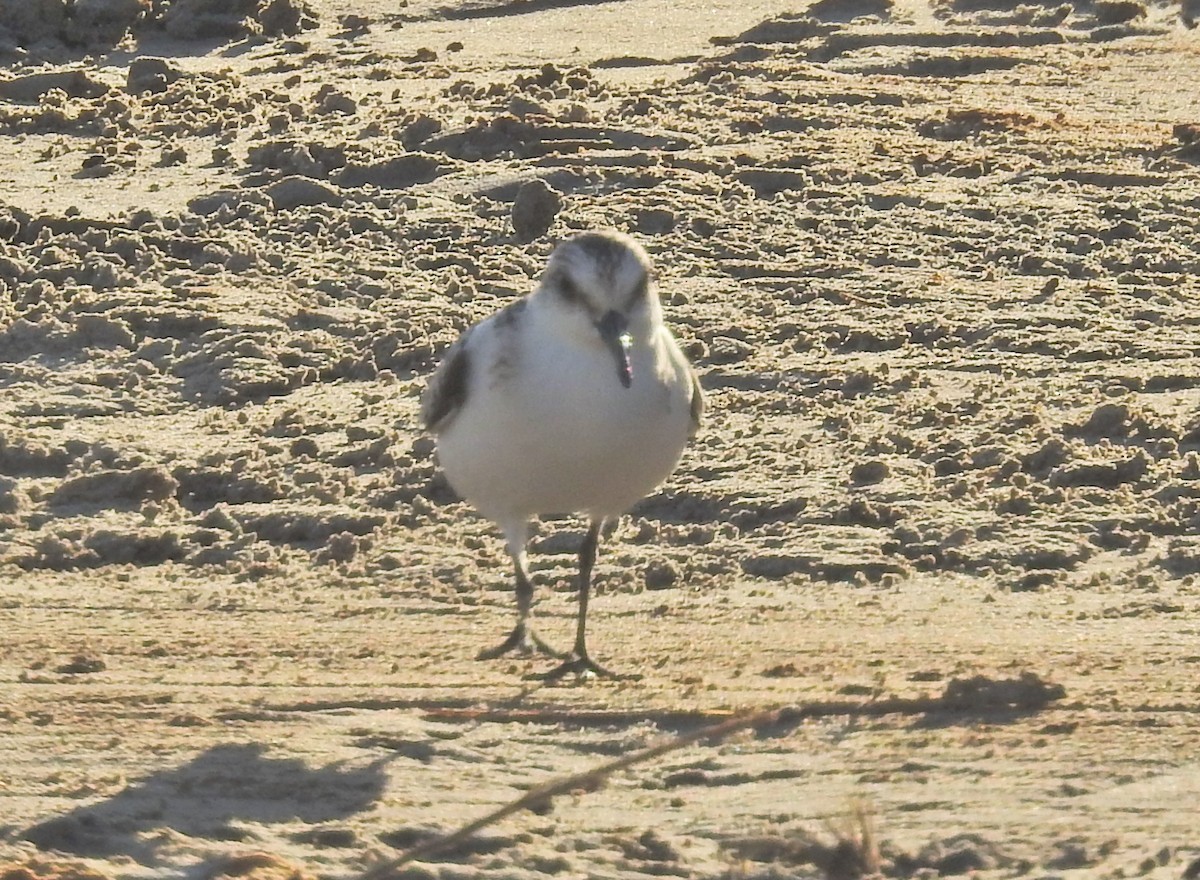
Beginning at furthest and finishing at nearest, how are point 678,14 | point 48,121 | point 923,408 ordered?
point 678,14
point 48,121
point 923,408

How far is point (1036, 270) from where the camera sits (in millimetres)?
10398

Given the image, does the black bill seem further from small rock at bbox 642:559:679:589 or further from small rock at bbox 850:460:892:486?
small rock at bbox 850:460:892:486

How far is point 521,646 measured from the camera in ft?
21.8

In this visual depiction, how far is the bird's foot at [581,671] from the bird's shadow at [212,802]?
0.98 metres

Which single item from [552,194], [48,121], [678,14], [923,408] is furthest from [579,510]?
[678,14]

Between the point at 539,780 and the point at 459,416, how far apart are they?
1.73m

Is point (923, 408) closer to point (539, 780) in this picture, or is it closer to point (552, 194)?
point (552, 194)

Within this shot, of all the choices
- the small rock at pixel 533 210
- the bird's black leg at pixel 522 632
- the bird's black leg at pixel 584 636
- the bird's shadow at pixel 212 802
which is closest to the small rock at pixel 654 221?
the small rock at pixel 533 210

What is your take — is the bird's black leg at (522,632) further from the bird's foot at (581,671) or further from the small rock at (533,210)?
the small rock at (533,210)

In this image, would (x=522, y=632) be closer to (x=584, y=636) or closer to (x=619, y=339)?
(x=584, y=636)

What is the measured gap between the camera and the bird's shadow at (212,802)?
4.78 meters

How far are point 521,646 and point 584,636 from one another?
196mm

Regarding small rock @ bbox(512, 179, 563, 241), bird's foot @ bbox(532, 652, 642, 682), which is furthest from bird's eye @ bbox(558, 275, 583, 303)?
small rock @ bbox(512, 179, 563, 241)

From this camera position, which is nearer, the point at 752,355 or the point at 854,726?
the point at 854,726
